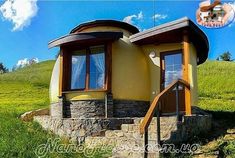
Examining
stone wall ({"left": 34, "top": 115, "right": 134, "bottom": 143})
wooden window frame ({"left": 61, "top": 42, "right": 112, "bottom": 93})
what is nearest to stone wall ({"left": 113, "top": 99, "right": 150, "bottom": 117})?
wooden window frame ({"left": 61, "top": 42, "right": 112, "bottom": 93})

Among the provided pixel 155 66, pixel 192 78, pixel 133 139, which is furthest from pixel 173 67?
pixel 133 139

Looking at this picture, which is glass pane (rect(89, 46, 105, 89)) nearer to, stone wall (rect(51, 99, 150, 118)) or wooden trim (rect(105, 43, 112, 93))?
wooden trim (rect(105, 43, 112, 93))

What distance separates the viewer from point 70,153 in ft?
32.6

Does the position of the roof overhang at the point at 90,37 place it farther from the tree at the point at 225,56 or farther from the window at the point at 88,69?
the tree at the point at 225,56

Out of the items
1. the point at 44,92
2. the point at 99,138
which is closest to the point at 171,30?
the point at 99,138

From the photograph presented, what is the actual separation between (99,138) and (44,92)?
83.3 feet

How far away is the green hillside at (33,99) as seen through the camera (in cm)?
1047

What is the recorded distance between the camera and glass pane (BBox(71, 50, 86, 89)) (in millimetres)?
13461

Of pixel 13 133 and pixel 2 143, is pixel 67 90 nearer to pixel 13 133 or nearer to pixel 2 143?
pixel 13 133

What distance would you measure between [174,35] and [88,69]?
3313mm

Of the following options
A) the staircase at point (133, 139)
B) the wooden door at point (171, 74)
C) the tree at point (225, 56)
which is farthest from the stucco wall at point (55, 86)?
the tree at point (225, 56)

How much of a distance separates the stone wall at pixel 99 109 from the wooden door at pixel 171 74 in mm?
951

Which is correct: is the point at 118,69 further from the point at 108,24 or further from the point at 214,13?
the point at 214,13

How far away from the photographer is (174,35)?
1260 cm
